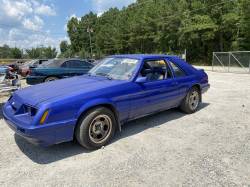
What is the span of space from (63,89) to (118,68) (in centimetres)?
132

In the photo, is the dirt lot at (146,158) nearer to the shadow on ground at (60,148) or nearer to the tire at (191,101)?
the shadow on ground at (60,148)

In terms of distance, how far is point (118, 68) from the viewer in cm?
525

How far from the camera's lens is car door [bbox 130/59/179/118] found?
4984 millimetres

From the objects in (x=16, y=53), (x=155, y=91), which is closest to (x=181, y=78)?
(x=155, y=91)

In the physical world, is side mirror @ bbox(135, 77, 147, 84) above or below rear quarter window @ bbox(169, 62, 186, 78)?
below

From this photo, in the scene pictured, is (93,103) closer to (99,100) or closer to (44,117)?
(99,100)

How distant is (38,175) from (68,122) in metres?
0.87

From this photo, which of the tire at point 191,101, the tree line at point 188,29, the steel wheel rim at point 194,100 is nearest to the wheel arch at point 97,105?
the tire at point 191,101

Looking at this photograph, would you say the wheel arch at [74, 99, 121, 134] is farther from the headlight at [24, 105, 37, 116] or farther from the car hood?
the headlight at [24, 105, 37, 116]

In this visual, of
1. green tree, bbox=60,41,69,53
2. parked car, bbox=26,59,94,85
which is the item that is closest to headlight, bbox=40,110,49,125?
parked car, bbox=26,59,94,85

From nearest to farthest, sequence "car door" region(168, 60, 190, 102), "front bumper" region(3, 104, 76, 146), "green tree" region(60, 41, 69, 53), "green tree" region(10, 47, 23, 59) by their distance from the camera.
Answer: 1. "front bumper" region(3, 104, 76, 146)
2. "car door" region(168, 60, 190, 102)
3. "green tree" region(10, 47, 23, 59)
4. "green tree" region(60, 41, 69, 53)

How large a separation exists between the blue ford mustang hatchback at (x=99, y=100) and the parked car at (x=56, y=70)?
6399 mm

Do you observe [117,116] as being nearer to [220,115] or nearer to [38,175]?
[38,175]

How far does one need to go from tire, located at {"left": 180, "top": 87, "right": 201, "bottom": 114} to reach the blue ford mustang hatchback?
0.39ft
